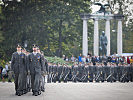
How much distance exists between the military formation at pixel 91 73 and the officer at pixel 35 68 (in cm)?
1364

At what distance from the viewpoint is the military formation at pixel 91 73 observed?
28750mm

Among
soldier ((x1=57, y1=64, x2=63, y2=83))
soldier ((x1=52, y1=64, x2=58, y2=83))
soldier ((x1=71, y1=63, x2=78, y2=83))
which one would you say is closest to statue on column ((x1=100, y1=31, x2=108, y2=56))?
soldier ((x1=71, y1=63, x2=78, y2=83))

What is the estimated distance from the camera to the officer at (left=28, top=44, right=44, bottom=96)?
14.4 meters

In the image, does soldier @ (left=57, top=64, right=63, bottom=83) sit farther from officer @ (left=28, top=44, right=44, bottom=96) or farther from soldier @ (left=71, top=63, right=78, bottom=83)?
officer @ (left=28, top=44, right=44, bottom=96)

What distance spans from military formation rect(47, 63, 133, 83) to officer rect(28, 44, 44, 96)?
1364 centimetres

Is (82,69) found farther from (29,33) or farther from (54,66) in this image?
(29,33)

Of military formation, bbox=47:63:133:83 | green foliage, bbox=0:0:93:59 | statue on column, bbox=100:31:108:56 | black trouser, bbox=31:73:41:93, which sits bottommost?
military formation, bbox=47:63:133:83

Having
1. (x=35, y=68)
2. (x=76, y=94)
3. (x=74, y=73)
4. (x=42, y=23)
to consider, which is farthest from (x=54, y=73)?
(x=42, y=23)

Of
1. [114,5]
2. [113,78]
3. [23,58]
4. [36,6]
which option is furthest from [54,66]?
[114,5]

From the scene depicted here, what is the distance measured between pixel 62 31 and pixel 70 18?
9.53 feet

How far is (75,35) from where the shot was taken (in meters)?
55.2

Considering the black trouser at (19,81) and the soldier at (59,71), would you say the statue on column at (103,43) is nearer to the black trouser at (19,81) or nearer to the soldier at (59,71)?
the soldier at (59,71)

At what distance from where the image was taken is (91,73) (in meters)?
29.1

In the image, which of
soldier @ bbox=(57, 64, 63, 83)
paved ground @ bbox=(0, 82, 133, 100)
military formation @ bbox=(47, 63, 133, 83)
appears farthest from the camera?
military formation @ bbox=(47, 63, 133, 83)
